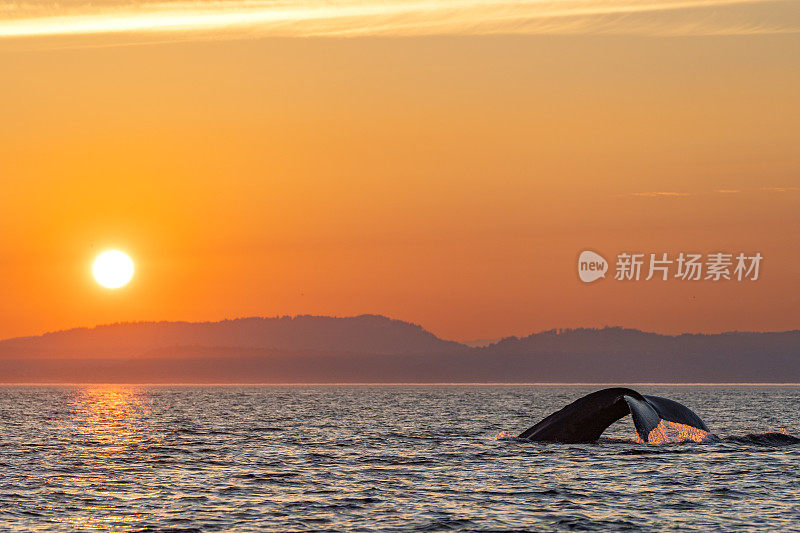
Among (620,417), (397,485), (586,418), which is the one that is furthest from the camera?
(586,418)

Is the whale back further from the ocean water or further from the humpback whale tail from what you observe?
the ocean water

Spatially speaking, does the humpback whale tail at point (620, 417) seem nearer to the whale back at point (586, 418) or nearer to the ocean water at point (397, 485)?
the whale back at point (586, 418)

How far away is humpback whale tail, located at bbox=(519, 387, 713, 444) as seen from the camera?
4197 cm

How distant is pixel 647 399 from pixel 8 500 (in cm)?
2346

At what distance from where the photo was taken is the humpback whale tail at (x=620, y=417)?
42.0 metres

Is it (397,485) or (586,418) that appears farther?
(586,418)

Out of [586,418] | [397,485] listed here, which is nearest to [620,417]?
[586,418]

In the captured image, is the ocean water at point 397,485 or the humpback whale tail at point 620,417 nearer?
the ocean water at point 397,485

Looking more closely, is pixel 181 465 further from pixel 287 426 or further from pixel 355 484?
pixel 287 426

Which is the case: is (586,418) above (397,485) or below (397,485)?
above

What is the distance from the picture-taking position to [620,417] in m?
42.5

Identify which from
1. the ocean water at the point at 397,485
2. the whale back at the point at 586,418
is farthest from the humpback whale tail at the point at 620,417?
the ocean water at the point at 397,485

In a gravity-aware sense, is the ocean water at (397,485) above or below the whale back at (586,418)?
below

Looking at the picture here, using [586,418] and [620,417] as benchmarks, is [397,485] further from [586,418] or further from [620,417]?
[586,418]
